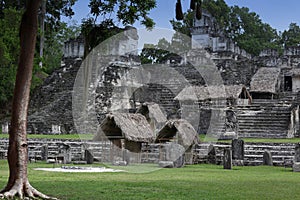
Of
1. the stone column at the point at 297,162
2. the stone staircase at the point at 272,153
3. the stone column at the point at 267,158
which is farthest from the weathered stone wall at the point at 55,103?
the stone column at the point at 297,162

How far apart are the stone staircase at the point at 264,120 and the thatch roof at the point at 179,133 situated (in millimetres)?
7172

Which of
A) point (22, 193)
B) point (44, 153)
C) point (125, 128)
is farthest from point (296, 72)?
point (22, 193)

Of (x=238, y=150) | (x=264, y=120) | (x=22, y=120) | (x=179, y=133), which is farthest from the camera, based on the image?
(x=264, y=120)

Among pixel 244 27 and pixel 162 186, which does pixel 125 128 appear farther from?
pixel 244 27

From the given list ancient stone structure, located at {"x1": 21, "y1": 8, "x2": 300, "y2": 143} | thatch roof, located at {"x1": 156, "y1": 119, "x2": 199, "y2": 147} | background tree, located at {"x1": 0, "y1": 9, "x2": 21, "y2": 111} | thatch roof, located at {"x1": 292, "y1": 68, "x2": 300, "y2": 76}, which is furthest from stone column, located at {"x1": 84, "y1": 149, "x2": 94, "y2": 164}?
thatch roof, located at {"x1": 292, "y1": 68, "x2": 300, "y2": 76}

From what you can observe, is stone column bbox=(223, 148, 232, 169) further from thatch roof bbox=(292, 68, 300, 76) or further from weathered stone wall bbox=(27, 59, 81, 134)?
thatch roof bbox=(292, 68, 300, 76)

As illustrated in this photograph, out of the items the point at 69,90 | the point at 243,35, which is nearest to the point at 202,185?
the point at 69,90

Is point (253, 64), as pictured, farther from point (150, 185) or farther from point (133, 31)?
point (150, 185)

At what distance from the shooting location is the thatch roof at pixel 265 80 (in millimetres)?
33125

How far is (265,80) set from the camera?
34250mm

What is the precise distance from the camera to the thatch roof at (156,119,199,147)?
15875mm

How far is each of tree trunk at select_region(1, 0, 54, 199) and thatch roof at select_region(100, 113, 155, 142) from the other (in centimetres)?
769

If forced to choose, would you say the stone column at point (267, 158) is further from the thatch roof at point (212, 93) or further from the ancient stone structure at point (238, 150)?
the thatch roof at point (212, 93)

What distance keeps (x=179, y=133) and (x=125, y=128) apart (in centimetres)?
159
